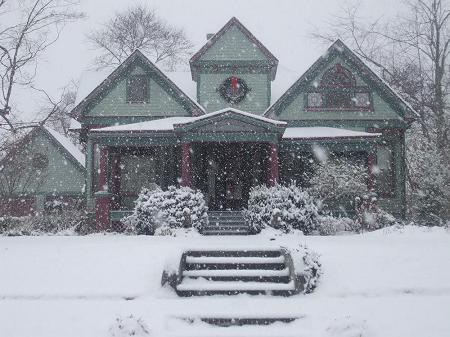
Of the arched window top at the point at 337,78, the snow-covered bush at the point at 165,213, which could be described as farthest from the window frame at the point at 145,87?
the arched window top at the point at 337,78

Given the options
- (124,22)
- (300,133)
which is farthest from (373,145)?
(124,22)

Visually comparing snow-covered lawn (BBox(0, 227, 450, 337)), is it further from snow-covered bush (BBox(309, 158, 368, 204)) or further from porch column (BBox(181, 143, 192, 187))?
snow-covered bush (BBox(309, 158, 368, 204))

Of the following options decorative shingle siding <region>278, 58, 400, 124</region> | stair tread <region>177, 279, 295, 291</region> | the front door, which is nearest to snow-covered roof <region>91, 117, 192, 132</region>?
the front door

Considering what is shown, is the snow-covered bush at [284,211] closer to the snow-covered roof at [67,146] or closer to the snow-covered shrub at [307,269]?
the snow-covered shrub at [307,269]

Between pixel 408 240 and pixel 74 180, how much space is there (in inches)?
614

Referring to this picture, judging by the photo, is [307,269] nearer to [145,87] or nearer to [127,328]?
[127,328]

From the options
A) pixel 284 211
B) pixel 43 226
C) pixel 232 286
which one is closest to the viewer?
pixel 232 286

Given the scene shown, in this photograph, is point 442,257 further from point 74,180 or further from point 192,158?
point 74,180

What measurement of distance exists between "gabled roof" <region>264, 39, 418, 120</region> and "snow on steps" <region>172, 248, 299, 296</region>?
391 inches

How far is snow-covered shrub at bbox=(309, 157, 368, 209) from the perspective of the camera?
15.4 meters

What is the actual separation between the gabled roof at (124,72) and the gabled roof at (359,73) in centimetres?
298

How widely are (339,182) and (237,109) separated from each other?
17.2ft

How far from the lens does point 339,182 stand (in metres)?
15.4

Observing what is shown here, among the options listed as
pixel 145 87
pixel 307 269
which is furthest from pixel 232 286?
pixel 145 87
